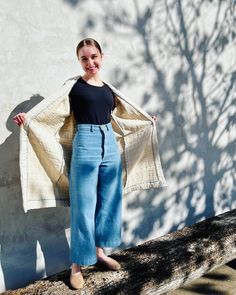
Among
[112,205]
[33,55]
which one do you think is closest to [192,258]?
[112,205]

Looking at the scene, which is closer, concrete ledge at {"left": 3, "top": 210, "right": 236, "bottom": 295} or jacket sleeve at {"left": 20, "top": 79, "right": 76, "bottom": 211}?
jacket sleeve at {"left": 20, "top": 79, "right": 76, "bottom": 211}

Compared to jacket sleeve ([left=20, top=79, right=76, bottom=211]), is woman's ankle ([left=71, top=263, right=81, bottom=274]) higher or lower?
lower

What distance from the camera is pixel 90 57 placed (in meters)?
2.98

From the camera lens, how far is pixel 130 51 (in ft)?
12.3

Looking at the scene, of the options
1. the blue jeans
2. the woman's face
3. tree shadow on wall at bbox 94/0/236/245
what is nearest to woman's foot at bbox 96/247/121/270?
the blue jeans

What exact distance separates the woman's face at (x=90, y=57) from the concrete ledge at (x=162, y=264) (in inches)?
64.1

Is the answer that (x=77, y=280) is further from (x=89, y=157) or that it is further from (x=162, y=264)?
(x=89, y=157)

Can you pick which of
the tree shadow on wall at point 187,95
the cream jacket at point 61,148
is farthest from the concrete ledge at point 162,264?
the cream jacket at point 61,148

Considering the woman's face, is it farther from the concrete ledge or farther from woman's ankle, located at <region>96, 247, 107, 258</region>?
the concrete ledge

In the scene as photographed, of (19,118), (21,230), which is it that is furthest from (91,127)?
(21,230)

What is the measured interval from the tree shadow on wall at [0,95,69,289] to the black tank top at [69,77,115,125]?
356mm

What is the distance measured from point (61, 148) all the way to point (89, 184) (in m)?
0.38

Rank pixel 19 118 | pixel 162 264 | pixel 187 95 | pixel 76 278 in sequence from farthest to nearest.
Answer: pixel 187 95 → pixel 162 264 → pixel 76 278 → pixel 19 118

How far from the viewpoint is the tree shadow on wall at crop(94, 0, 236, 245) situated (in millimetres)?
3875
